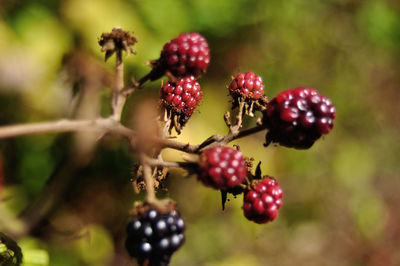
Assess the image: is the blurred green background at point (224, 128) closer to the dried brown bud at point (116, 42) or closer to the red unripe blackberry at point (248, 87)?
the dried brown bud at point (116, 42)

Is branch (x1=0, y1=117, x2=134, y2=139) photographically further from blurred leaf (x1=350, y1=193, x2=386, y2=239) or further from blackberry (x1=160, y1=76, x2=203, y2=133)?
blurred leaf (x1=350, y1=193, x2=386, y2=239)

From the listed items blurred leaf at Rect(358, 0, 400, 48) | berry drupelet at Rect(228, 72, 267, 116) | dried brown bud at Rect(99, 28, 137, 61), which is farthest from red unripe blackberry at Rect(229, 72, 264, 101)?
blurred leaf at Rect(358, 0, 400, 48)

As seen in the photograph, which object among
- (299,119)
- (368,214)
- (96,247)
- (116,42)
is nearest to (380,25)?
(368,214)

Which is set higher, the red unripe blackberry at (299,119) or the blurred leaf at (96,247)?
the red unripe blackberry at (299,119)

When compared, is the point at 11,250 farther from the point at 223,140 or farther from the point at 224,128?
the point at 224,128

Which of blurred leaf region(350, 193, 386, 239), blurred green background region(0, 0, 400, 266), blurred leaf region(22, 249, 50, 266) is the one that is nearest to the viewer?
blurred leaf region(22, 249, 50, 266)

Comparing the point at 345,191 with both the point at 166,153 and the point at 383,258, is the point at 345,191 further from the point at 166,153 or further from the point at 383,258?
the point at 166,153

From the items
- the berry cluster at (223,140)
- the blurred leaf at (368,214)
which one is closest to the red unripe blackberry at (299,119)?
the berry cluster at (223,140)

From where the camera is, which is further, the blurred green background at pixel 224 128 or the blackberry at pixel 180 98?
the blurred green background at pixel 224 128
